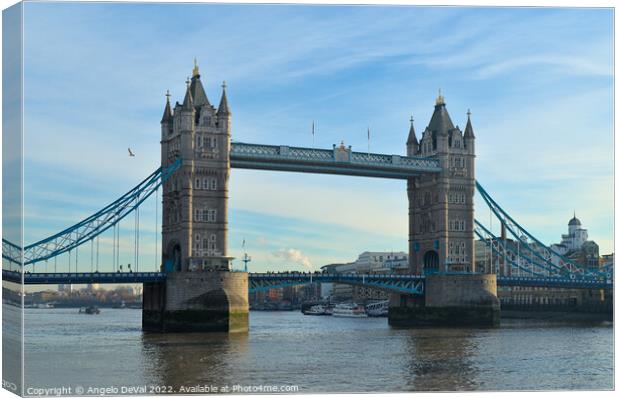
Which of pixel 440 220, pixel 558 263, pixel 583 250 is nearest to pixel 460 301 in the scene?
pixel 440 220

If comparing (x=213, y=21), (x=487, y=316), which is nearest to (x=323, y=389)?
(x=213, y=21)

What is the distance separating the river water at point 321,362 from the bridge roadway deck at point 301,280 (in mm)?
4517

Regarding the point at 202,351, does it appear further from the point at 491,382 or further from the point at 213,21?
the point at 213,21

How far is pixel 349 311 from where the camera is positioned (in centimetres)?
14725

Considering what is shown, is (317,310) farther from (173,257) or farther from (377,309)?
(173,257)

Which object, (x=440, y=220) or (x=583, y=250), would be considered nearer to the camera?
(x=440, y=220)

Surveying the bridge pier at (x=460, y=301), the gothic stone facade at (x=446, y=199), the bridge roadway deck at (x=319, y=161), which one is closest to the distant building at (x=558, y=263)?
the gothic stone facade at (x=446, y=199)

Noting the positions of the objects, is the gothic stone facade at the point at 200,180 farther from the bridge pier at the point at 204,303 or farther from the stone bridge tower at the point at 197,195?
the bridge pier at the point at 204,303

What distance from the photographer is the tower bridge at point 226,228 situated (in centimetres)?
7588

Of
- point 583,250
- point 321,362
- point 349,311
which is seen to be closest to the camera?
point 321,362

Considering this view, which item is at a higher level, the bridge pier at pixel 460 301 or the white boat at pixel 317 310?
the bridge pier at pixel 460 301

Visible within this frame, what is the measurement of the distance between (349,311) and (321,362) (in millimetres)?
97683

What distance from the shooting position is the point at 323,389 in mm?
38000

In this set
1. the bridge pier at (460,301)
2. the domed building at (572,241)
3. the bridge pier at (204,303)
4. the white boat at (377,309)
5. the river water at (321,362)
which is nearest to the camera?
the river water at (321,362)
